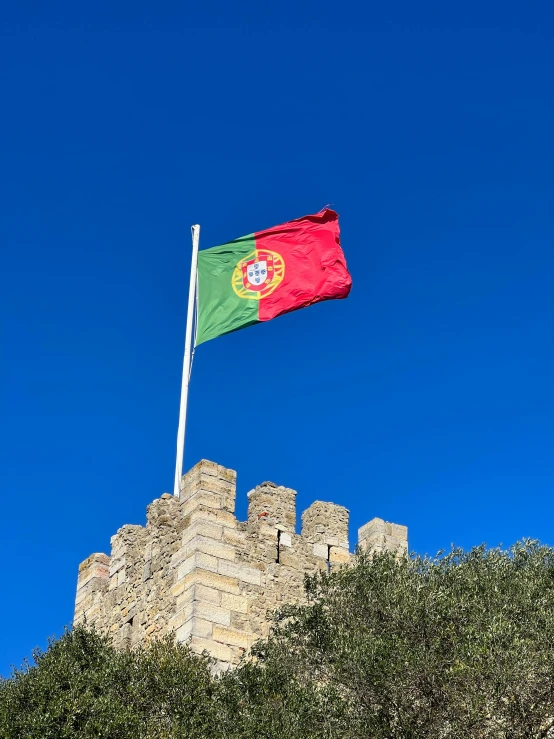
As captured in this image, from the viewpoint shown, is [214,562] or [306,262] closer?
[214,562]

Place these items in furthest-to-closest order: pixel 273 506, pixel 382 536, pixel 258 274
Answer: pixel 258 274, pixel 382 536, pixel 273 506

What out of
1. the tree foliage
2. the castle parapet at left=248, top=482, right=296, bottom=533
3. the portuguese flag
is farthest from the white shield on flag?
the tree foliage

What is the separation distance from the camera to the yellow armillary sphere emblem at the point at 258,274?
25828 mm

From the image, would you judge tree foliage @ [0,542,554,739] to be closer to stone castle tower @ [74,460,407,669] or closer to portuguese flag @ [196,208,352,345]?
stone castle tower @ [74,460,407,669]

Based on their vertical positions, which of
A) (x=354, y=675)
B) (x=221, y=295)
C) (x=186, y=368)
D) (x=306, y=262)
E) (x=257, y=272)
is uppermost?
(x=306, y=262)

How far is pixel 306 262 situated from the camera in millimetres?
26094

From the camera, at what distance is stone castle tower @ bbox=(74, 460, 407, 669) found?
840 inches

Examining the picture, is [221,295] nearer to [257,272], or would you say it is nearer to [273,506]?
[257,272]

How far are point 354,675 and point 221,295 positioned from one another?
10.9 meters

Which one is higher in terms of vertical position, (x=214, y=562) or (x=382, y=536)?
(x=382, y=536)

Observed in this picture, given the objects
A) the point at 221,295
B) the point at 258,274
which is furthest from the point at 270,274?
the point at 221,295

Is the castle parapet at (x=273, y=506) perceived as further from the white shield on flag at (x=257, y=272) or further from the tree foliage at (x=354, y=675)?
the white shield on flag at (x=257, y=272)

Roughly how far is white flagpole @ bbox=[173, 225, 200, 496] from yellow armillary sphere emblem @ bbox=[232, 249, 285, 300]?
1.00 m

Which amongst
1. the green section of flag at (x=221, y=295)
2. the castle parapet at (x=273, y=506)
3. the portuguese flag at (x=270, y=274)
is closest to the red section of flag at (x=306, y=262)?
the portuguese flag at (x=270, y=274)
